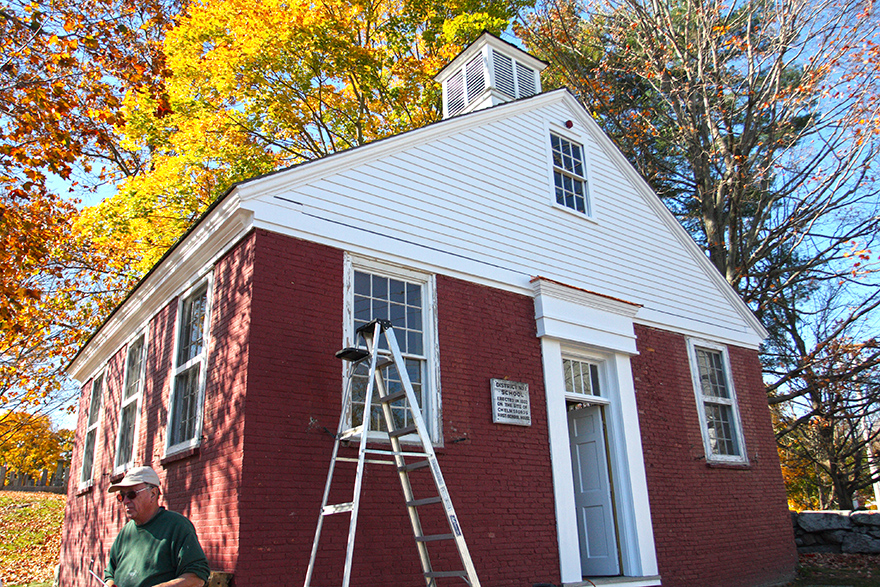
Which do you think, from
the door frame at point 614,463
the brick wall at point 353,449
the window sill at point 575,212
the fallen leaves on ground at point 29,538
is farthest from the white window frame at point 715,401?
the fallen leaves on ground at point 29,538

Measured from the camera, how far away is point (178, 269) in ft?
28.2

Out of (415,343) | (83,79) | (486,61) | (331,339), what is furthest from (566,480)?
(83,79)

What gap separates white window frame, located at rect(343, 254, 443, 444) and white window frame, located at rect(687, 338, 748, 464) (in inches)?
210

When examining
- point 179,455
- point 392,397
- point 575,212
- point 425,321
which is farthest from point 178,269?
point 575,212

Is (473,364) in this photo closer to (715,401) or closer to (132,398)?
(132,398)

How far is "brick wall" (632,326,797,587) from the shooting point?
968 cm

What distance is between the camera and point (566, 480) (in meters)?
8.63

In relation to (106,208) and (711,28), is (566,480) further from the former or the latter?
(711,28)

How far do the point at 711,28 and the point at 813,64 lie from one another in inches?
108

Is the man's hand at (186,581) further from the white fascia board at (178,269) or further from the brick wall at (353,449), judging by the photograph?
the white fascia board at (178,269)

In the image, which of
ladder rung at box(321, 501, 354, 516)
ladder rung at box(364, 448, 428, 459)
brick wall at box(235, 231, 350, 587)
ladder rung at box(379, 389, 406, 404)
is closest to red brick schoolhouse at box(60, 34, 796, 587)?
brick wall at box(235, 231, 350, 587)

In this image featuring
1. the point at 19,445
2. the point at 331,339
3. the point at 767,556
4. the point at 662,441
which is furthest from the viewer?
the point at 19,445

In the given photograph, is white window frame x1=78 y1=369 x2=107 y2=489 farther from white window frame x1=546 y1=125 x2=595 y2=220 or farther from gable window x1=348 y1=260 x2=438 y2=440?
white window frame x1=546 y1=125 x2=595 y2=220

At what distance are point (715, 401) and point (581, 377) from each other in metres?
3.12
